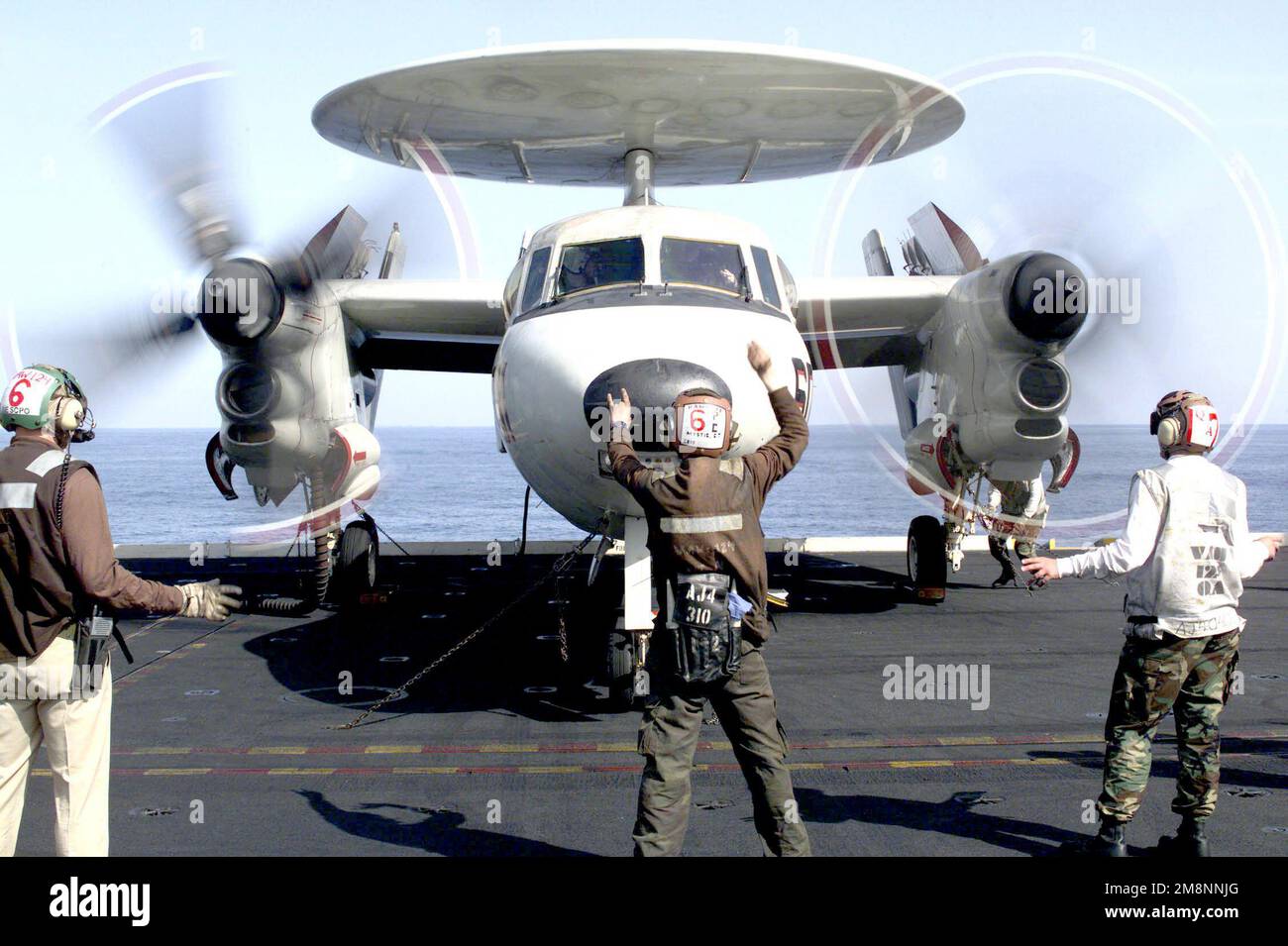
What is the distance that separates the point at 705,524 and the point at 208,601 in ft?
6.92

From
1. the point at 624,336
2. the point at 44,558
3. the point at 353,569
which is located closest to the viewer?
the point at 44,558

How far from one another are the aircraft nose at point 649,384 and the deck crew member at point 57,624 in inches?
113

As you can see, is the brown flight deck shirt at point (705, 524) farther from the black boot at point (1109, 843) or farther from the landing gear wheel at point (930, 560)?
the landing gear wheel at point (930, 560)

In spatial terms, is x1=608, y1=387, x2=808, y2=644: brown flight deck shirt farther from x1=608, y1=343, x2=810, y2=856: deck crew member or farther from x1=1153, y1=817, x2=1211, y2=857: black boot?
x1=1153, y1=817, x2=1211, y2=857: black boot

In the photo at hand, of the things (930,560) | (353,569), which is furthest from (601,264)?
(930,560)

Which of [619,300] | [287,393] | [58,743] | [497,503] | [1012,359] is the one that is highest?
[619,300]

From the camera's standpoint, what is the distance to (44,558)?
4523 mm

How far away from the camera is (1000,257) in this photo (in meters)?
12.1

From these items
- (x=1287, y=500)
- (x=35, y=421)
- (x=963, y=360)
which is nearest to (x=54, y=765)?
(x=35, y=421)

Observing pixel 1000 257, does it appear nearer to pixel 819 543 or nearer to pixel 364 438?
pixel 364 438

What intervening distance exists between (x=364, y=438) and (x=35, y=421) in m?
8.33

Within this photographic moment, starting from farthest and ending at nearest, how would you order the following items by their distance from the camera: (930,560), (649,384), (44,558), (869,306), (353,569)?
(930,560) → (353,569) → (869,306) → (649,384) → (44,558)

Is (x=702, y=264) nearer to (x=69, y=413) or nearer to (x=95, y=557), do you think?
(x=69, y=413)

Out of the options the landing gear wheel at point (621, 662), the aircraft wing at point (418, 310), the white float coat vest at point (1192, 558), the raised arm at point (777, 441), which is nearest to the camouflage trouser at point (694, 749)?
the raised arm at point (777, 441)
